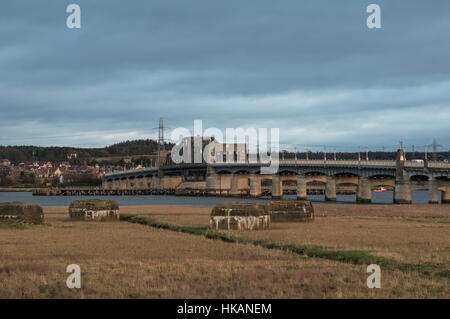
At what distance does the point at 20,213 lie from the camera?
4331 centimetres

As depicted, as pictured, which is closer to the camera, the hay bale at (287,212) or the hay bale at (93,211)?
the hay bale at (287,212)

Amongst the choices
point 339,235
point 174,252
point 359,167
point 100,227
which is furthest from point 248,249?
point 359,167

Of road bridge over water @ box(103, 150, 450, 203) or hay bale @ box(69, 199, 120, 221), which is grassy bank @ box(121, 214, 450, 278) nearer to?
hay bale @ box(69, 199, 120, 221)

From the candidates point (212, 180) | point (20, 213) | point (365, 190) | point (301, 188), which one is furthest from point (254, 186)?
point (20, 213)

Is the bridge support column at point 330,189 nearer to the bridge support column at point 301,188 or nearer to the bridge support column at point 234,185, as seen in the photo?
the bridge support column at point 301,188

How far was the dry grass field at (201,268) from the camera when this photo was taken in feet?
56.6

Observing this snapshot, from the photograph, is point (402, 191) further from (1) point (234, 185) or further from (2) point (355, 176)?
(1) point (234, 185)

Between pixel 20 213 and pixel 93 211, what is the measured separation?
364 inches

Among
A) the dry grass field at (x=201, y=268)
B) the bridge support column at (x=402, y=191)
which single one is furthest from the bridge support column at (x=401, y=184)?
the dry grass field at (x=201, y=268)

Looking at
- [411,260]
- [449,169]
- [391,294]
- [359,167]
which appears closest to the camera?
[391,294]

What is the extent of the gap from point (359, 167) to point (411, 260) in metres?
105

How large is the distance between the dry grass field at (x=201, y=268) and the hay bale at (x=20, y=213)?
800 cm
